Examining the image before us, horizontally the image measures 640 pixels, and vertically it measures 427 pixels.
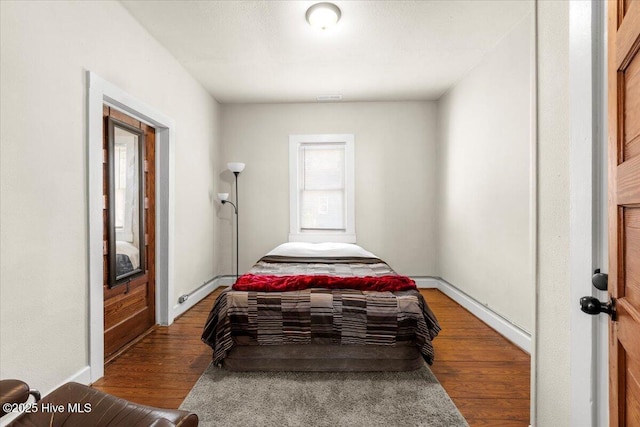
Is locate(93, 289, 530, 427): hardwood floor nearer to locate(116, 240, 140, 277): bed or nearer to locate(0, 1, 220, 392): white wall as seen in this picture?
locate(0, 1, 220, 392): white wall

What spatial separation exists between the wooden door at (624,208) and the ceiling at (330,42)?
7.01 feet

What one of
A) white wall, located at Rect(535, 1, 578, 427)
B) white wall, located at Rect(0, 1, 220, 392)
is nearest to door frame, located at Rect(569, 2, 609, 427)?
white wall, located at Rect(535, 1, 578, 427)

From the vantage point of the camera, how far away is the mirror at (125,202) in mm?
2521

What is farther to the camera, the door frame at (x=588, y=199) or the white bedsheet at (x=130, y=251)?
the white bedsheet at (x=130, y=251)

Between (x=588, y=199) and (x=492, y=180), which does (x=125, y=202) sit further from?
(x=492, y=180)

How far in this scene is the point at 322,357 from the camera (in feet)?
7.55

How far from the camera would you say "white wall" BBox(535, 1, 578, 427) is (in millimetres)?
1285

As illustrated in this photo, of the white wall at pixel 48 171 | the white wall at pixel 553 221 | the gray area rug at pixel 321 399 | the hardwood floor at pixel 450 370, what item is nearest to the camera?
the white wall at pixel 553 221

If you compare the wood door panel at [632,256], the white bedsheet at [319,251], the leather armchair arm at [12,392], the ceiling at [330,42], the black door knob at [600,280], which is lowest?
the leather armchair arm at [12,392]

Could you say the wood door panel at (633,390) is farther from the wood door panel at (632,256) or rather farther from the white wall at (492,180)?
the white wall at (492,180)

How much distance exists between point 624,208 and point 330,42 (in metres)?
2.83

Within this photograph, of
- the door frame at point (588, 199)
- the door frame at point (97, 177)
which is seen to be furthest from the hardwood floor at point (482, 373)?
the door frame at point (97, 177)

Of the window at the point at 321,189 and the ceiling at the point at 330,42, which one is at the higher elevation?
the ceiling at the point at 330,42

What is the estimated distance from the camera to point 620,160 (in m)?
0.74
